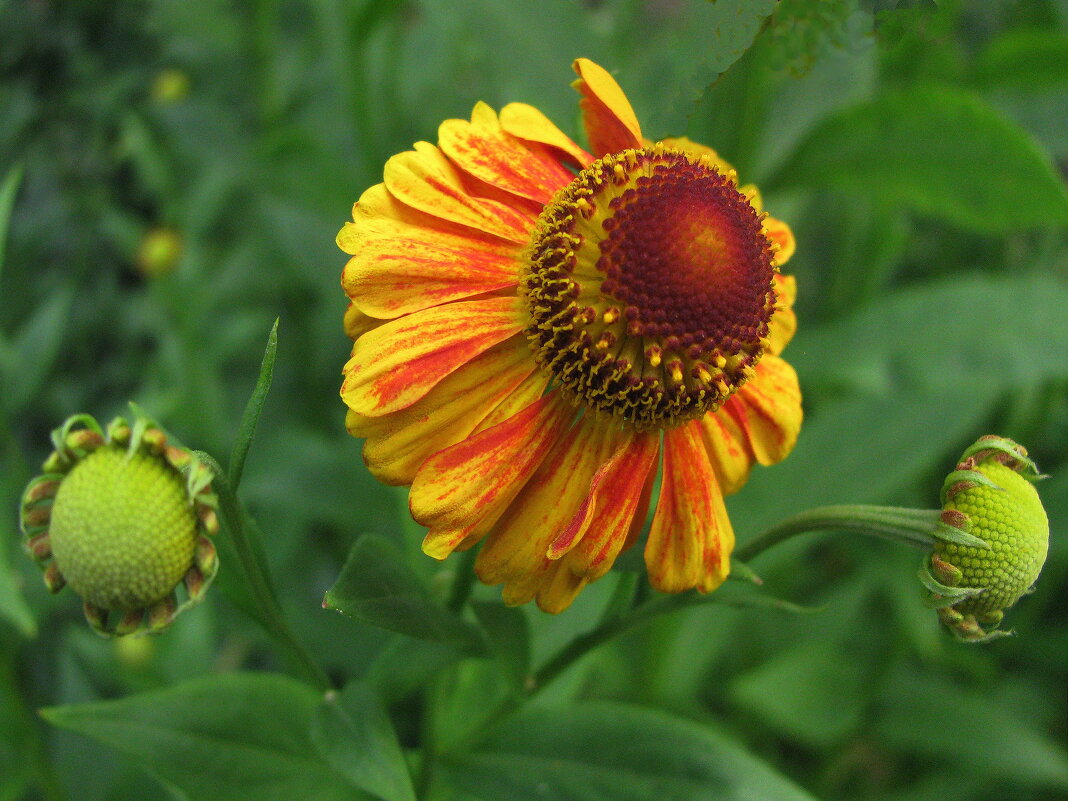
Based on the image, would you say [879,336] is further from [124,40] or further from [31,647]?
[124,40]

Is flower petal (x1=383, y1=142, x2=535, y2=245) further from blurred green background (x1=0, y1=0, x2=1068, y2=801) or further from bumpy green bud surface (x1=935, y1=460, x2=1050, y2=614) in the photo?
bumpy green bud surface (x1=935, y1=460, x2=1050, y2=614)

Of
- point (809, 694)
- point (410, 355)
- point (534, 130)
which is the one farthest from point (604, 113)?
point (809, 694)

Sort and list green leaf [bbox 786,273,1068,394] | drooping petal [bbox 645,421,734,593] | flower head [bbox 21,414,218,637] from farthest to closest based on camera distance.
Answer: green leaf [bbox 786,273,1068,394], drooping petal [bbox 645,421,734,593], flower head [bbox 21,414,218,637]

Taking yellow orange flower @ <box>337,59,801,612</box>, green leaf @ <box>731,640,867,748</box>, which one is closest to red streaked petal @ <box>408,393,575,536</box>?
yellow orange flower @ <box>337,59,801,612</box>

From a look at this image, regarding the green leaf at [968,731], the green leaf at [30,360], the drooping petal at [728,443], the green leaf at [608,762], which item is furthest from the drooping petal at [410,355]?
the green leaf at [968,731]

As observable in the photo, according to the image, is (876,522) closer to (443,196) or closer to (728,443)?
(728,443)

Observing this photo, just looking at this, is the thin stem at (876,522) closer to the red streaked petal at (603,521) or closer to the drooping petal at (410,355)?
the red streaked petal at (603,521)
